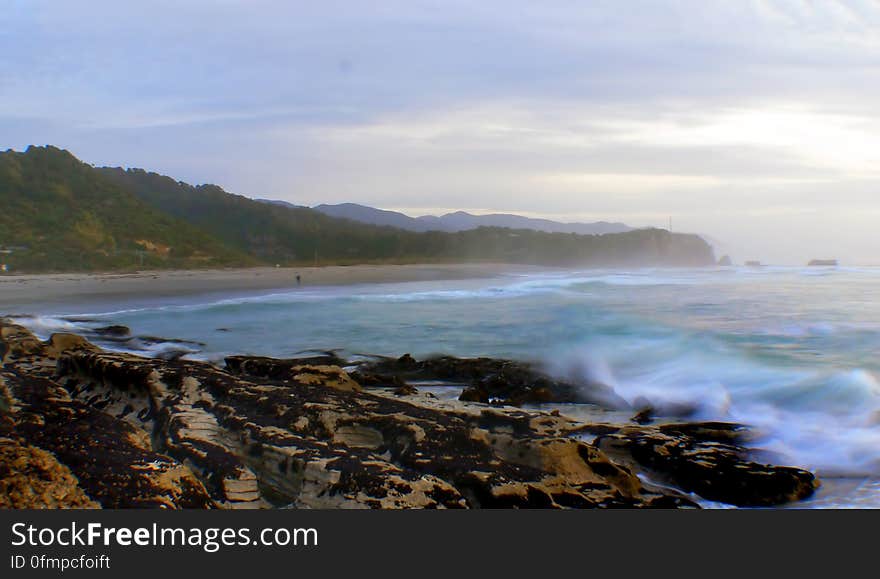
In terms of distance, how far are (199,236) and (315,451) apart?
170ft

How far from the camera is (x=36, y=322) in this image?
1534cm

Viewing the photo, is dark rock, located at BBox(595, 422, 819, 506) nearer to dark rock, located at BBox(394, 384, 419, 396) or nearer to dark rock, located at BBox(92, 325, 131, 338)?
dark rock, located at BBox(394, 384, 419, 396)

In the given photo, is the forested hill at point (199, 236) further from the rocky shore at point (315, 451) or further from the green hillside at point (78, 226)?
the rocky shore at point (315, 451)

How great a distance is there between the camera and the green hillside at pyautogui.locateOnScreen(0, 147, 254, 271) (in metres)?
36.6

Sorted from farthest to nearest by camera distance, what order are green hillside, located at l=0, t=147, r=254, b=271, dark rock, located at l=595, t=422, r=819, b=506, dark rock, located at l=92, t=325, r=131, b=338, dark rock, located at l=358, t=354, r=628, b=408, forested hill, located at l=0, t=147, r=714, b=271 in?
forested hill, located at l=0, t=147, r=714, b=271
green hillside, located at l=0, t=147, r=254, b=271
dark rock, located at l=92, t=325, r=131, b=338
dark rock, located at l=358, t=354, r=628, b=408
dark rock, located at l=595, t=422, r=819, b=506

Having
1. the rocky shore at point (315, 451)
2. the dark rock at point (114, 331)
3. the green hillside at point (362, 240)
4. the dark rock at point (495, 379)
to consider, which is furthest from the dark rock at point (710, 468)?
the green hillside at point (362, 240)

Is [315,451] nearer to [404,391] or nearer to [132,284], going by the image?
[404,391]

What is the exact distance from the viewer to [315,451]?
4.03 metres

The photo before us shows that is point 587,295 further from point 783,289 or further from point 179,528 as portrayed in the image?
point 179,528

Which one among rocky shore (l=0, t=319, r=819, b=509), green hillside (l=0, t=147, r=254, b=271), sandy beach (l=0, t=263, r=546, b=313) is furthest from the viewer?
green hillside (l=0, t=147, r=254, b=271)

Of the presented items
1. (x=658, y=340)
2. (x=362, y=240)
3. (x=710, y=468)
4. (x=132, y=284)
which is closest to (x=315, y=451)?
(x=710, y=468)

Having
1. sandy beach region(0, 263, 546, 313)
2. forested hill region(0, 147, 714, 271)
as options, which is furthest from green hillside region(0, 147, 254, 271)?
sandy beach region(0, 263, 546, 313)

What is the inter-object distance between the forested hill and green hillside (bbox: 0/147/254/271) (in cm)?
8

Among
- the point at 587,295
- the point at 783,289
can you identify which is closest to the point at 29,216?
the point at 587,295
